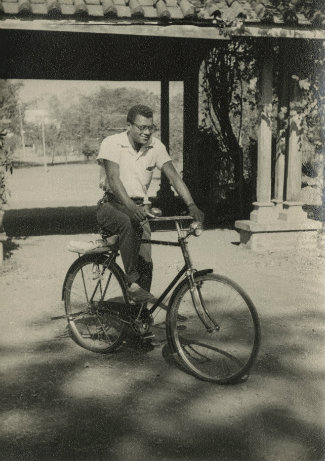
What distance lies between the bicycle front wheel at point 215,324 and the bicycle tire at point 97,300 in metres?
0.49

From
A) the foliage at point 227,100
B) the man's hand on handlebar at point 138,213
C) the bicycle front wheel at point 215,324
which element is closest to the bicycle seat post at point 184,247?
the bicycle front wheel at point 215,324

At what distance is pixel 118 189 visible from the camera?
13.1ft

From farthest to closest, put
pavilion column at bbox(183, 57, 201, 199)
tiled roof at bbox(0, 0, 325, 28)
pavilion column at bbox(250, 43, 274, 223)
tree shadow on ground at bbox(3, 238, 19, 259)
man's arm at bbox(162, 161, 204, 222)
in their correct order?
pavilion column at bbox(183, 57, 201, 199)
pavilion column at bbox(250, 43, 274, 223)
tree shadow on ground at bbox(3, 238, 19, 259)
tiled roof at bbox(0, 0, 325, 28)
man's arm at bbox(162, 161, 204, 222)

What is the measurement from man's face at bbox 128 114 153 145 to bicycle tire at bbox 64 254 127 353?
2.89 ft

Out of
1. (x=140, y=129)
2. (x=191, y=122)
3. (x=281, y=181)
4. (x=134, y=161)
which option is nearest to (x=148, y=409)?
(x=134, y=161)

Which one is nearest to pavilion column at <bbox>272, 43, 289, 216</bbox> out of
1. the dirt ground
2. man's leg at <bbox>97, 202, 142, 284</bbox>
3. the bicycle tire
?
the dirt ground

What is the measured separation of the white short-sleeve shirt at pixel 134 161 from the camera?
165 inches

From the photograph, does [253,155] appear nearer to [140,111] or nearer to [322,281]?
[322,281]

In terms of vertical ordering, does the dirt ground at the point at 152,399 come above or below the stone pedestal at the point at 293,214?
below

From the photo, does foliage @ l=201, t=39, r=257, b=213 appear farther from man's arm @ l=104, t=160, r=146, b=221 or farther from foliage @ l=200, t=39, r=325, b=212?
man's arm @ l=104, t=160, r=146, b=221

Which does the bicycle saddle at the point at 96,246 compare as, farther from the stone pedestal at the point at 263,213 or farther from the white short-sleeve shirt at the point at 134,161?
the stone pedestal at the point at 263,213

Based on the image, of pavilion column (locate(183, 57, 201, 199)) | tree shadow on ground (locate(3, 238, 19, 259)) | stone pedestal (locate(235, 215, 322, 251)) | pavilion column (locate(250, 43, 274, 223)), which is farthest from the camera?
pavilion column (locate(183, 57, 201, 199))

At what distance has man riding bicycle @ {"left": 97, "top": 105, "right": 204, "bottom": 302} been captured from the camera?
4039mm

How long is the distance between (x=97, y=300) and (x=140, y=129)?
1.33 m
